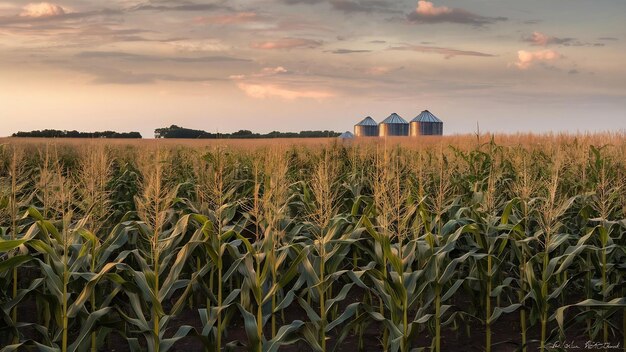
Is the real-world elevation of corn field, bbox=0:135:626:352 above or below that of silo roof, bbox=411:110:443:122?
below

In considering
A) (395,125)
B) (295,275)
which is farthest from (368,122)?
(295,275)

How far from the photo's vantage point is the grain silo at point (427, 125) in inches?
2234

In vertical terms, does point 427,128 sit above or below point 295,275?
above

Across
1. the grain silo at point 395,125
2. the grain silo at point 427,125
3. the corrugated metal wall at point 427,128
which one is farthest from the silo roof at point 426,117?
the grain silo at point 395,125

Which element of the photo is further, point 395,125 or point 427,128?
point 395,125

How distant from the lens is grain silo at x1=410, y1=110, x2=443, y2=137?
56.8m

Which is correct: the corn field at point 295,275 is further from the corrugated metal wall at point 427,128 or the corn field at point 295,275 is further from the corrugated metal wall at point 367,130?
the corrugated metal wall at point 367,130

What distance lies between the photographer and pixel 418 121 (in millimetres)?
57188

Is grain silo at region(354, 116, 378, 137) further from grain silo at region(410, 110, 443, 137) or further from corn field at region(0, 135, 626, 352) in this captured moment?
corn field at region(0, 135, 626, 352)

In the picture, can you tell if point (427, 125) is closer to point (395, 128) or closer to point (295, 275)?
point (395, 128)

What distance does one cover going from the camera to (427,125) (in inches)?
2242

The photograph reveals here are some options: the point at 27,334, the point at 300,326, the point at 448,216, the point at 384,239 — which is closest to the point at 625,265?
the point at 448,216

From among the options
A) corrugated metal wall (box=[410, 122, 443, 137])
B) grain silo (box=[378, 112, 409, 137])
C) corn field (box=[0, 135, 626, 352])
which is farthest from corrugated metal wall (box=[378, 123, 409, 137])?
corn field (box=[0, 135, 626, 352])

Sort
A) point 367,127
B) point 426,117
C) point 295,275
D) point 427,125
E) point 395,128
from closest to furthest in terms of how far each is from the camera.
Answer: point 295,275 → point 427,125 → point 426,117 → point 395,128 → point 367,127
